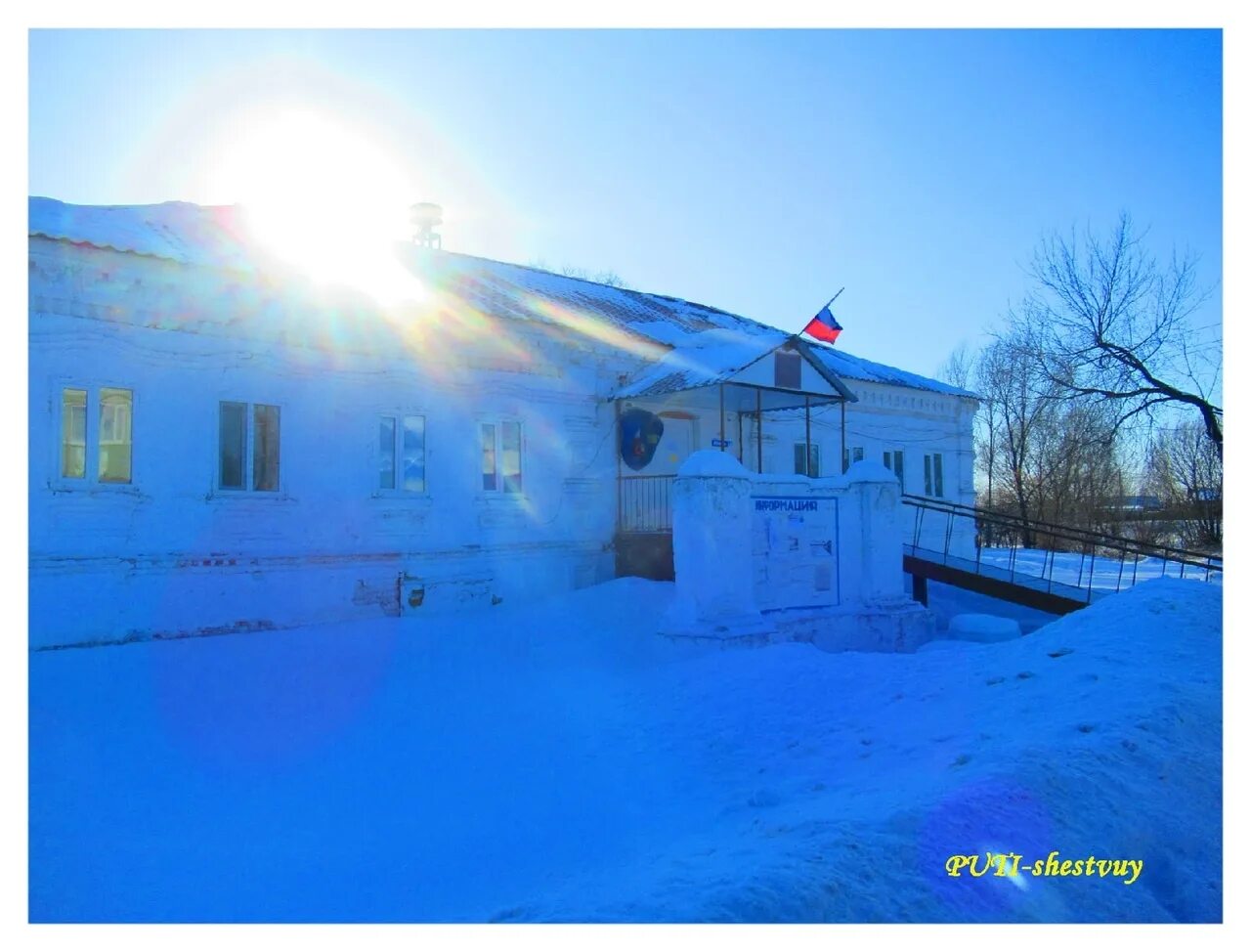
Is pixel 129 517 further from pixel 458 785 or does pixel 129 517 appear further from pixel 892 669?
pixel 892 669

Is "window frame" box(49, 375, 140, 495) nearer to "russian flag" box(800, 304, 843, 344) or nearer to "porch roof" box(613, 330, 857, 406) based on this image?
"porch roof" box(613, 330, 857, 406)

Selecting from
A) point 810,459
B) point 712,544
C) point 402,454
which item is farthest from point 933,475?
point 402,454

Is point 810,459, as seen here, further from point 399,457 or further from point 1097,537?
point 399,457

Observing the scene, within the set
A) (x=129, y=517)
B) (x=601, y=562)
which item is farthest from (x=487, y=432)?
(x=129, y=517)

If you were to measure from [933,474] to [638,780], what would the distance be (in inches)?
685

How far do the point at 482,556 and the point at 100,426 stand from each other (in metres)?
4.91

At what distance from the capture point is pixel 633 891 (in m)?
4.39

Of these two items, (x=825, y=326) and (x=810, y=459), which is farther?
(x=810, y=459)

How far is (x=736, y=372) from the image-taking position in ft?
45.2

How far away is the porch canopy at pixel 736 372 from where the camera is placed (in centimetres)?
1399

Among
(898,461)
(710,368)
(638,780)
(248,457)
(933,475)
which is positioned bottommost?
(638,780)

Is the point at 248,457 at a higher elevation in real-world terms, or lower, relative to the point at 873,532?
higher

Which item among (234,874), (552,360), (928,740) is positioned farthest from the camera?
(552,360)

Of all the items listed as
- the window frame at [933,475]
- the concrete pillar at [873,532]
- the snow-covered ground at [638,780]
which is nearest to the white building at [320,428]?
the snow-covered ground at [638,780]
